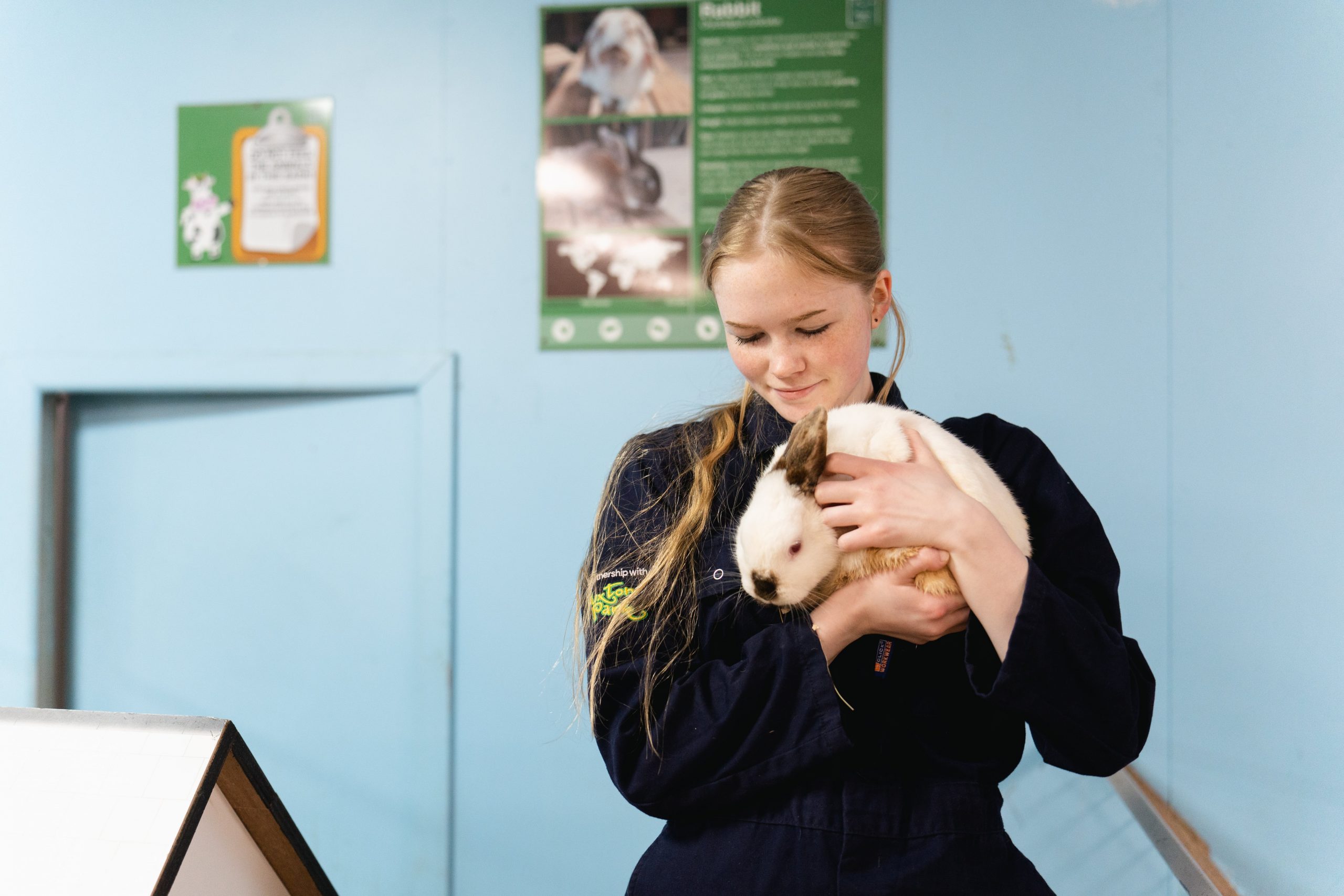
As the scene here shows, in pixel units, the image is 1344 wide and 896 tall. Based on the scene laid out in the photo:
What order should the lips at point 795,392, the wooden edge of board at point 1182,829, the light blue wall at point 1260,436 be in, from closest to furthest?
the lips at point 795,392, the wooden edge of board at point 1182,829, the light blue wall at point 1260,436

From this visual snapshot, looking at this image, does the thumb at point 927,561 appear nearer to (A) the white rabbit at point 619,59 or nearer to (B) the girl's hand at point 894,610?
(B) the girl's hand at point 894,610

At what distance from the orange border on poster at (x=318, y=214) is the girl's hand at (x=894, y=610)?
1.51 m

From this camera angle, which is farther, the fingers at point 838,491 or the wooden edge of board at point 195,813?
the fingers at point 838,491

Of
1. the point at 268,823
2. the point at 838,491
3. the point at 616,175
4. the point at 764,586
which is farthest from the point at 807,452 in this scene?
the point at 616,175

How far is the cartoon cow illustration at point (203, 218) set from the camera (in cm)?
194

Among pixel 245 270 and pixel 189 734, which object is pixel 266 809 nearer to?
pixel 189 734

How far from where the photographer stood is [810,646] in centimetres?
88

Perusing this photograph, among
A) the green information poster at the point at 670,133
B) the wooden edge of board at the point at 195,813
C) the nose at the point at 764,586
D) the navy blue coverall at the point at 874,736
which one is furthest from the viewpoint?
the green information poster at the point at 670,133

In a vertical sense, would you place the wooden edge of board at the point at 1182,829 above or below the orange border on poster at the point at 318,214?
below

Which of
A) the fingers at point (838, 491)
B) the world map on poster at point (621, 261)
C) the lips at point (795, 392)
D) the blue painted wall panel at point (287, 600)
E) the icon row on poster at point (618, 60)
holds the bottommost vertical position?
the blue painted wall panel at point (287, 600)

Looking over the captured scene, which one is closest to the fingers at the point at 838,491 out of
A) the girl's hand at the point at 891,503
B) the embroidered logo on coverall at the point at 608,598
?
the girl's hand at the point at 891,503

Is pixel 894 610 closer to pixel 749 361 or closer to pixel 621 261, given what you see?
pixel 749 361

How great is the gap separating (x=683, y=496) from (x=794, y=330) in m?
0.25

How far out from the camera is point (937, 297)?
5.74ft
